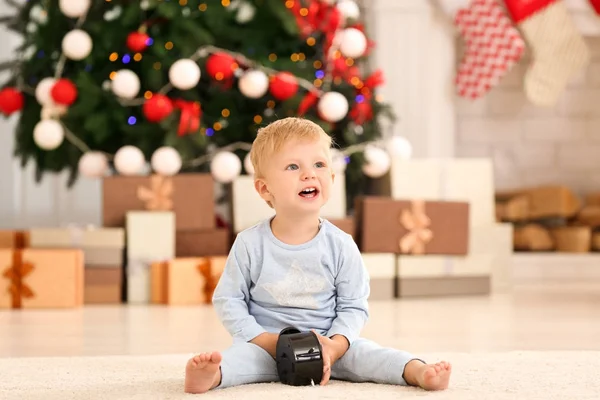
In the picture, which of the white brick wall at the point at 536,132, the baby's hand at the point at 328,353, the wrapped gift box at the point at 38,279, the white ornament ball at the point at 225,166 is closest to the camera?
the baby's hand at the point at 328,353

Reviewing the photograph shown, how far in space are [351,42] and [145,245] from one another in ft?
3.27

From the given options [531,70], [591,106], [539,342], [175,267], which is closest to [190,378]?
[539,342]

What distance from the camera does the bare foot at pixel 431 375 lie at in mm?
1550

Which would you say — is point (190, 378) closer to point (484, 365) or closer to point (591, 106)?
point (484, 365)

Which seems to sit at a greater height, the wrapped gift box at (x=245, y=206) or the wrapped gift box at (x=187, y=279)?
the wrapped gift box at (x=245, y=206)

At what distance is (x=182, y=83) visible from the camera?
3303 mm

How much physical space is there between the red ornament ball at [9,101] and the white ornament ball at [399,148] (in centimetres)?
130

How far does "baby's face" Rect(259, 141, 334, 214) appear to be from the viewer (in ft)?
5.52

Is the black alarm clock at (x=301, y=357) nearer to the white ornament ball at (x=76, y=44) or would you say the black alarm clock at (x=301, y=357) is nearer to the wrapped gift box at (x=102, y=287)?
the wrapped gift box at (x=102, y=287)

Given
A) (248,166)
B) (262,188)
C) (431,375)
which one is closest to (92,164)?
(248,166)

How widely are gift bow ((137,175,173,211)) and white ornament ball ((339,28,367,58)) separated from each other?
767 millimetres

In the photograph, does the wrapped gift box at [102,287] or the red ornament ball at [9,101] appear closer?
the wrapped gift box at [102,287]

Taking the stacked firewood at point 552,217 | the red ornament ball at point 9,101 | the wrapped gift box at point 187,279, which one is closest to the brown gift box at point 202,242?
the wrapped gift box at point 187,279

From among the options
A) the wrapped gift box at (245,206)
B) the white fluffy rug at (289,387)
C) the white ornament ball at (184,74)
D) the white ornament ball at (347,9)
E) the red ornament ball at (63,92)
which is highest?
the white ornament ball at (347,9)
